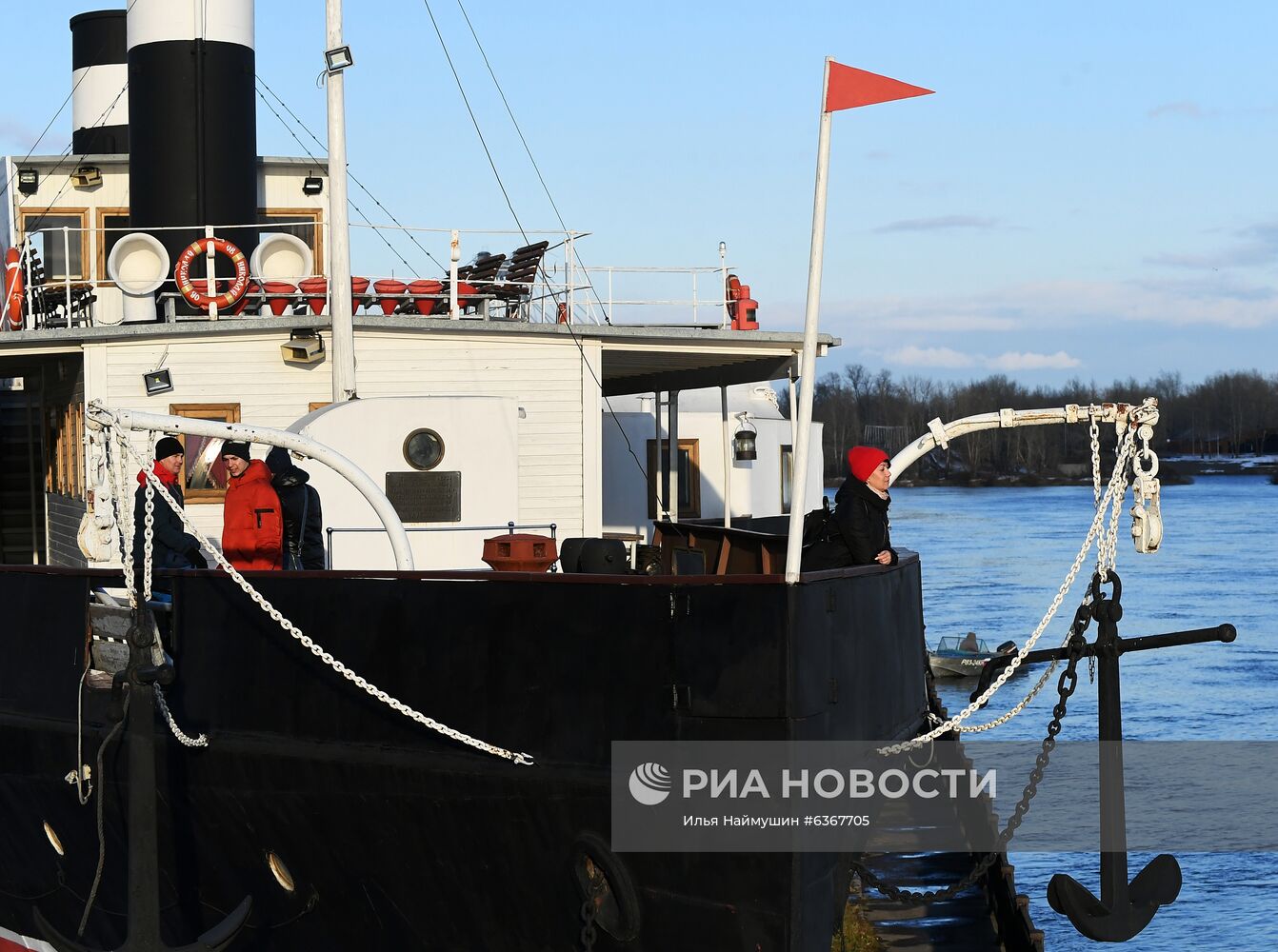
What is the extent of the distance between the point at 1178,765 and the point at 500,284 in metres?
19.5

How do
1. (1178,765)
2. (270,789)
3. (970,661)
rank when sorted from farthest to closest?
(970,661) → (1178,765) → (270,789)

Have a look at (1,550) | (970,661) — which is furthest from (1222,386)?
(1,550)

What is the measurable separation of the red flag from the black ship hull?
225 cm

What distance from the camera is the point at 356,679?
8156 mm

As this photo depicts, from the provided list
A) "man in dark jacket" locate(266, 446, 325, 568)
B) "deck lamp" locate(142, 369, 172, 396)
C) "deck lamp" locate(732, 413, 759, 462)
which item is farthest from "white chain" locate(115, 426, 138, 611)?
"deck lamp" locate(732, 413, 759, 462)

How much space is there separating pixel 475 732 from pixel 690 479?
9.93 metres

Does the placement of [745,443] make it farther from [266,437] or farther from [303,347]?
[266,437]

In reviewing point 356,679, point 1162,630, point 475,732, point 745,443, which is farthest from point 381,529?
point 1162,630

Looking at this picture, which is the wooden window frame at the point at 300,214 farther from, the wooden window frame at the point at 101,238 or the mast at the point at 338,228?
the mast at the point at 338,228

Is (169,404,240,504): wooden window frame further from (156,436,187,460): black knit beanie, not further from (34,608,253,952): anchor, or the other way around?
(34,608,253,952): anchor

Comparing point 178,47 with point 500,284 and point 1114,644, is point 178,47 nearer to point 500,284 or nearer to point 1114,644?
point 500,284

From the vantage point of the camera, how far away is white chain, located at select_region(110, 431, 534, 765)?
8.01m

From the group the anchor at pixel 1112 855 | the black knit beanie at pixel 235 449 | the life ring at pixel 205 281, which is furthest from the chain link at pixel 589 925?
the life ring at pixel 205 281

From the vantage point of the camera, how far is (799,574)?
767 centimetres
